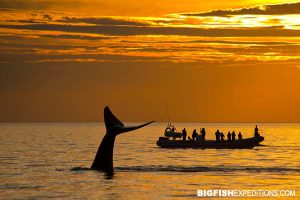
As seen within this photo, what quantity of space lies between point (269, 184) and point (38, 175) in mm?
19091

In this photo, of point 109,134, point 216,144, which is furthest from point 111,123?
point 216,144

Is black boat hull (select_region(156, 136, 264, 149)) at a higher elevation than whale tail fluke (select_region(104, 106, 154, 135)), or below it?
below

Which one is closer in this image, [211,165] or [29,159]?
[211,165]

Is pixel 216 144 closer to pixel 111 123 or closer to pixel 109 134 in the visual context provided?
pixel 109 134

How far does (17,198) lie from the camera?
43125 millimetres

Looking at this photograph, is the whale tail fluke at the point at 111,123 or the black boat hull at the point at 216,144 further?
the black boat hull at the point at 216,144

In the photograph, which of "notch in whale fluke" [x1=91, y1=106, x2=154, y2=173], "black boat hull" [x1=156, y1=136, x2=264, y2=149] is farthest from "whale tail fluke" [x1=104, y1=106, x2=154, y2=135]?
"black boat hull" [x1=156, y1=136, x2=264, y2=149]

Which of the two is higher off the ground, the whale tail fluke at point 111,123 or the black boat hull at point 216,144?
Result: the whale tail fluke at point 111,123

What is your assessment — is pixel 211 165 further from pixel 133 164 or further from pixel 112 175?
pixel 112 175

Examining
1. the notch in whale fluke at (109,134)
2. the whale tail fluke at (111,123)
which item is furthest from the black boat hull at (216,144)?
the whale tail fluke at (111,123)

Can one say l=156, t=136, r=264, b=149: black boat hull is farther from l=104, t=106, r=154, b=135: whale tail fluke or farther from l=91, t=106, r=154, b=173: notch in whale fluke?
l=104, t=106, r=154, b=135: whale tail fluke

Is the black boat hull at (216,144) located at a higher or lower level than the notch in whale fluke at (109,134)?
lower

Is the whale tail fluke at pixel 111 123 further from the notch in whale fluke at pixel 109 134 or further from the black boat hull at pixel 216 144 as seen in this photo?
the black boat hull at pixel 216 144

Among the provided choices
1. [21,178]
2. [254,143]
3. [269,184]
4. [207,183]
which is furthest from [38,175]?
[254,143]
